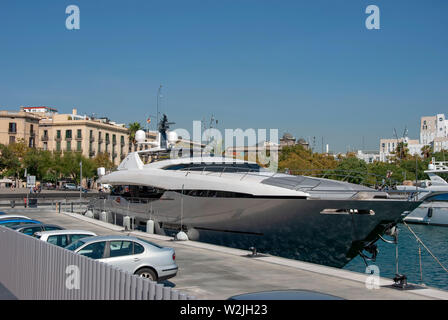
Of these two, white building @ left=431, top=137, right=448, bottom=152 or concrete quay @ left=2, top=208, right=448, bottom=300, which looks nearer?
concrete quay @ left=2, top=208, right=448, bottom=300

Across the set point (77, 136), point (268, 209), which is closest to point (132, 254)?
point (268, 209)

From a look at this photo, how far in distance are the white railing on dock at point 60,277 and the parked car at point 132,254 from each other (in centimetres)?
100

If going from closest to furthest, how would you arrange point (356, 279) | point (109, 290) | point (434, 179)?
point (109, 290) → point (356, 279) → point (434, 179)

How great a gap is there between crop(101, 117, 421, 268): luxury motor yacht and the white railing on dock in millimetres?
8781

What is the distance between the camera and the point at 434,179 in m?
46.2

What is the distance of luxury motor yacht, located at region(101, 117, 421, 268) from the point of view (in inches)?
606

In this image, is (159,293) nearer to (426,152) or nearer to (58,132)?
(58,132)

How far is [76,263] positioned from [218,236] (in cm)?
1171

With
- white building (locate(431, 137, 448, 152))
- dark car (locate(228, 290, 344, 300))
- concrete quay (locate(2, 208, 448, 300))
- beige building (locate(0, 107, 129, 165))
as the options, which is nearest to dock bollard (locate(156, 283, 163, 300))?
dark car (locate(228, 290, 344, 300))

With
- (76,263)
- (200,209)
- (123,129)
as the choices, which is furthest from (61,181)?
(76,263)

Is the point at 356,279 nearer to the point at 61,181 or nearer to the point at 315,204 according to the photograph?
the point at 315,204

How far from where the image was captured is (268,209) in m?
16.9

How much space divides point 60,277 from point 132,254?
2356 millimetres

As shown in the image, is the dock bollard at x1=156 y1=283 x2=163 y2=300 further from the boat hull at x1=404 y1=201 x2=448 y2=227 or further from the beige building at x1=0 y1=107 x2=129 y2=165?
the beige building at x1=0 y1=107 x2=129 y2=165
